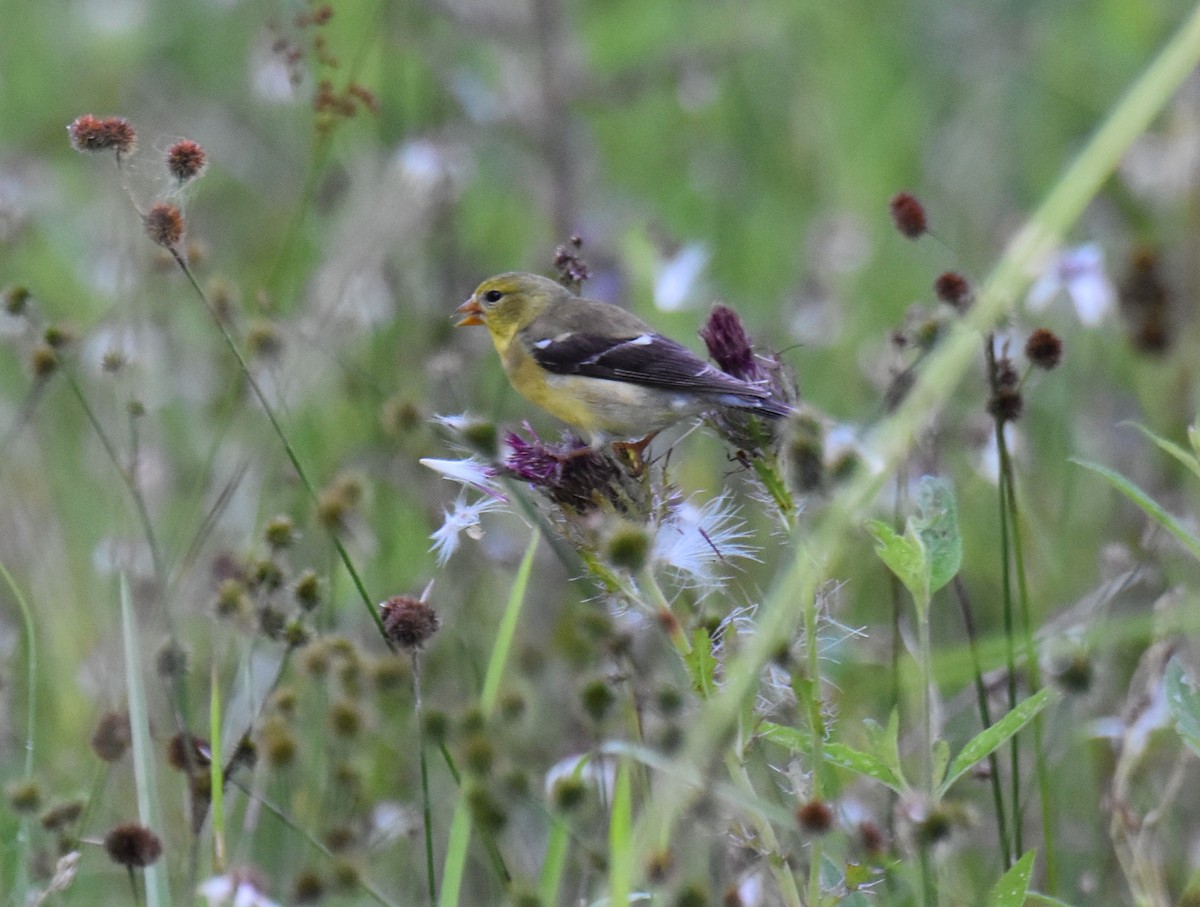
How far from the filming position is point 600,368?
272cm

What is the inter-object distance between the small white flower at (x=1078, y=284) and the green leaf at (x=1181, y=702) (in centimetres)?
167

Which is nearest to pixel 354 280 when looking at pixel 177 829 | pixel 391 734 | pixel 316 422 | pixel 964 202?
pixel 316 422

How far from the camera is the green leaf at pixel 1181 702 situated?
1678 mm

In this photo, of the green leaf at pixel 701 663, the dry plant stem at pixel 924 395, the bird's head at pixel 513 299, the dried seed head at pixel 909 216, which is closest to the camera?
the dry plant stem at pixel 924 395

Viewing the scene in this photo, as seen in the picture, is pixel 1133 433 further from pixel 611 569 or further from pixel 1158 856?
pixel 611 569

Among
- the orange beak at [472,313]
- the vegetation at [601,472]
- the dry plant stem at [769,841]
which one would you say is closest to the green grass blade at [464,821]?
the vegetation at [601,472]

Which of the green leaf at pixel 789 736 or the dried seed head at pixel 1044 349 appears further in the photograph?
the dried seed head at pixel 1044 349

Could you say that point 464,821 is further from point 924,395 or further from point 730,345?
point 924,395

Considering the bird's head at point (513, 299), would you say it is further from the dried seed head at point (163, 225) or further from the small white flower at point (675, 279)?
the dried seed head at point (163, 225)

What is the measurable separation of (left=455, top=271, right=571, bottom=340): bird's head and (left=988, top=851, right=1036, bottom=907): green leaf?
69.1 inches

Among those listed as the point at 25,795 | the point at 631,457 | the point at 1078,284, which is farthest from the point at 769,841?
the point at 1078,284

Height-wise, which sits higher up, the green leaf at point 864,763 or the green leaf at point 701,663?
the green leaf at point 701,663

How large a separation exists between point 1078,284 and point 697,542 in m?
1.79

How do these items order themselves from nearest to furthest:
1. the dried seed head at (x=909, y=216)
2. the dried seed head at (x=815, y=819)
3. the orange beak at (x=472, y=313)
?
the dried seed head at (x=815, y=819), the dried seed head at (x=909, y=216), the orange beak at (x=472, y=313)
